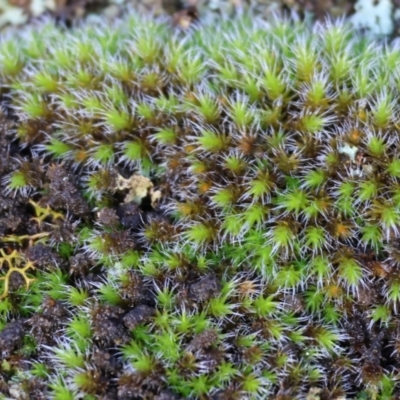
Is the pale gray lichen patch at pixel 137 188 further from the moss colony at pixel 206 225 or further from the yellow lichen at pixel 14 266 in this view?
the yellow lichen at pixel 14 266

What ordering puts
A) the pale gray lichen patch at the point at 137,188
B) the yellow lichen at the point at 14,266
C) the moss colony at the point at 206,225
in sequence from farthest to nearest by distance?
the pale gray lichen patch at the point at 137,188, the yellow lichen at the point at 14,266, the moss colony at the point at 206,225

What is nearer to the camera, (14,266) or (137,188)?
(14,266)

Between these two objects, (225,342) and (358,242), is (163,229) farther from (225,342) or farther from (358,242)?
(358,242)

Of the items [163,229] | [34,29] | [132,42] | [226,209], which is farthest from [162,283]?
[34,29]

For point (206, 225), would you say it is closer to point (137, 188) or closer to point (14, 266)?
point (137, 188)

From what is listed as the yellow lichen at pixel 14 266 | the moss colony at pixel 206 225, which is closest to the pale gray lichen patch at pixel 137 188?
the moss colony at pixel 206 225

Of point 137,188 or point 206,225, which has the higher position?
point 137,188

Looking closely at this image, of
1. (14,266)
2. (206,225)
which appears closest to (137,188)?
(206,225)

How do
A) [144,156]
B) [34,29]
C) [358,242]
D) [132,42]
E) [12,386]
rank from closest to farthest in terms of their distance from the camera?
[12,386] → [358,242] → [144,156] → [132,42] → [34,29]
